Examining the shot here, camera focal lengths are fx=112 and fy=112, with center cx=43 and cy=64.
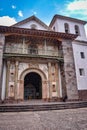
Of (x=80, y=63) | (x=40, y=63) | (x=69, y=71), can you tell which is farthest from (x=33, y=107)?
(x=80, y=63)

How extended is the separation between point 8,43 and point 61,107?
342 inches

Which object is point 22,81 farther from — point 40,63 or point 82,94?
point 82,94

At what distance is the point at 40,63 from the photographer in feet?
40.7

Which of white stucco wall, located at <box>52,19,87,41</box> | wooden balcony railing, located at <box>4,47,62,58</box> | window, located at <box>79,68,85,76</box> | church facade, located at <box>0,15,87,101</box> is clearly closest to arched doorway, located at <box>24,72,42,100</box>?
church facade, located at <box>0,15,87,101</box>

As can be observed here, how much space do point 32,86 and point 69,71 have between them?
550 centimetres

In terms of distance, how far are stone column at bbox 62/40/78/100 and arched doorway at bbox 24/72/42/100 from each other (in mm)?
3875

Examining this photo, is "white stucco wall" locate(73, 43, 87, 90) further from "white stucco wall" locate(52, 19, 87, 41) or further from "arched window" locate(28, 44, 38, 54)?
"arched window" locate(28, 44, 38, 54)

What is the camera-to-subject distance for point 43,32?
12.4 meters

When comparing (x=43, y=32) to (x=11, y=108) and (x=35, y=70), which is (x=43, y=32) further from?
(x=11, y=108)

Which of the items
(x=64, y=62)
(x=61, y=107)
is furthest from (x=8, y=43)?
(x=61, y=107)

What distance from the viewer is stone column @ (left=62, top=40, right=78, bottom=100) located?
11.1 m

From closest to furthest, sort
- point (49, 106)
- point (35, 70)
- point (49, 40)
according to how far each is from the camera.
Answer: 1. point (49, 106)
2. point (35, 70)
3. point (49, 40)

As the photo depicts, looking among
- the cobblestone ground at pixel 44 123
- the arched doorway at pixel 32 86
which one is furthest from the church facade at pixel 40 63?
the cobblestone ground at pixel 44 123

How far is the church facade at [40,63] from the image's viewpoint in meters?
11.1
